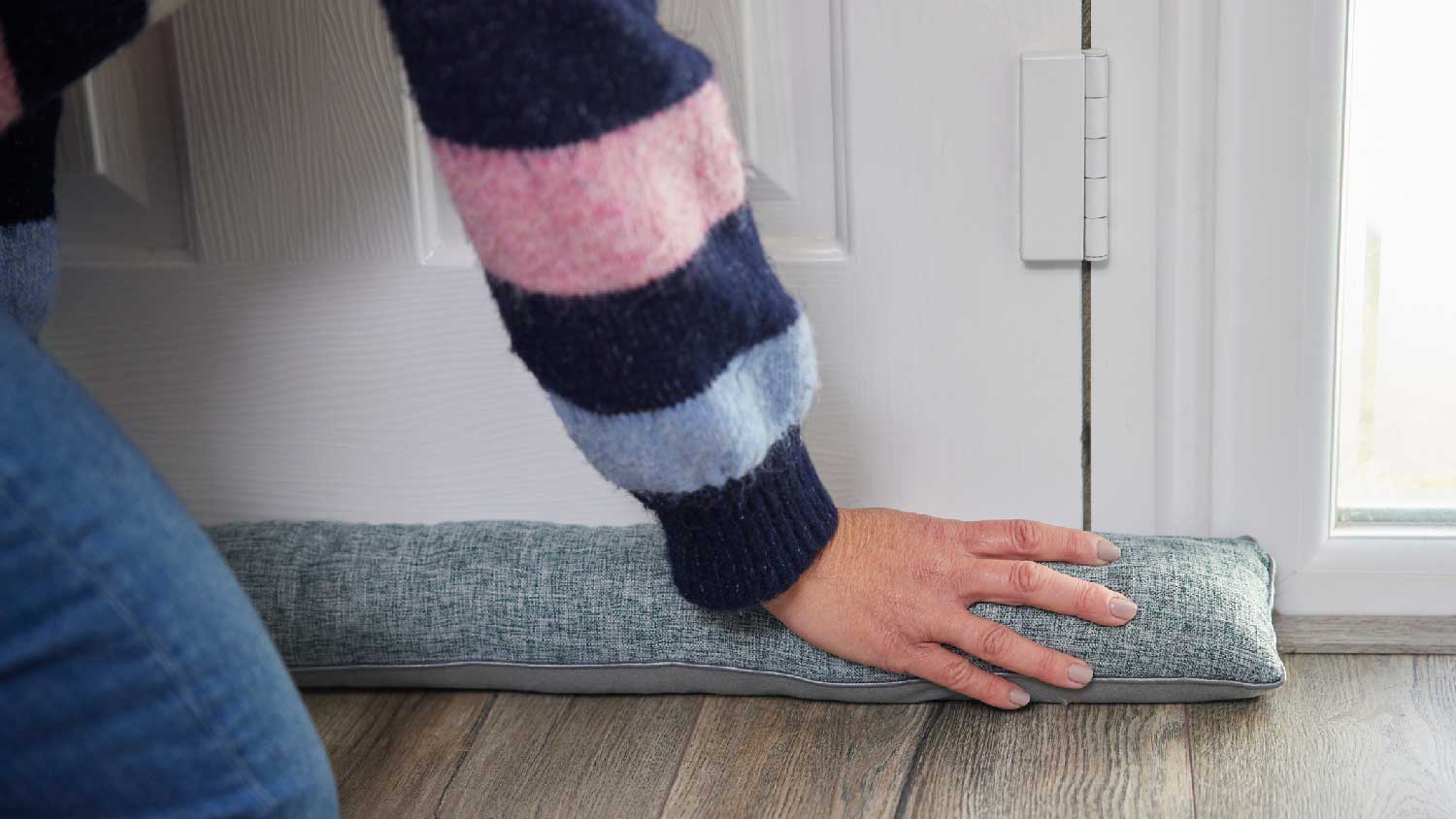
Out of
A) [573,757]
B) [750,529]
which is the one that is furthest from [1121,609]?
[573,757]

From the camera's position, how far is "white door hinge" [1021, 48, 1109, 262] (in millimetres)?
878

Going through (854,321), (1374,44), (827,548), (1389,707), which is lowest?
(1389,707)

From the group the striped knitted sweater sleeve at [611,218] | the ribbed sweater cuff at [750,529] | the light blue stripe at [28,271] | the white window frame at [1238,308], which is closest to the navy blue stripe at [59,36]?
the striped knitted sweater sleeve at [611,218]

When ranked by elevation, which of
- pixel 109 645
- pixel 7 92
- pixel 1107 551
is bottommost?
pixel 1107 551

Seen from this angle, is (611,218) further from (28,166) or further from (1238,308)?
(1238,308)

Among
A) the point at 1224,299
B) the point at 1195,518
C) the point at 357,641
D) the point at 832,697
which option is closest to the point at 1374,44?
the point at 1224,299

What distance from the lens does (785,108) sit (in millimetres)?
923

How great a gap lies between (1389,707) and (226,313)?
895 millimetres

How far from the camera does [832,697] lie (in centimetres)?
90

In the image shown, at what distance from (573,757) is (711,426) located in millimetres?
302

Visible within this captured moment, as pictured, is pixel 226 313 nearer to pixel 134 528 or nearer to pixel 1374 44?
pixel 134 528

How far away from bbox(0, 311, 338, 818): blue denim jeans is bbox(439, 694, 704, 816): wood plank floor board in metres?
0.22

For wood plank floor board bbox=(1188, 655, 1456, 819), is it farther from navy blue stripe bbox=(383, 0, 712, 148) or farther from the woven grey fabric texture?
navy blue stripe bbox=(383, 0, 712, 148)

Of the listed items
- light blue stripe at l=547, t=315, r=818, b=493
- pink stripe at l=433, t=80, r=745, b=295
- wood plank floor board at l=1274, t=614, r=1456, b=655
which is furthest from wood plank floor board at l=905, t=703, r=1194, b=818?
pink stripe at l=433, t=80, r=745, b=295
